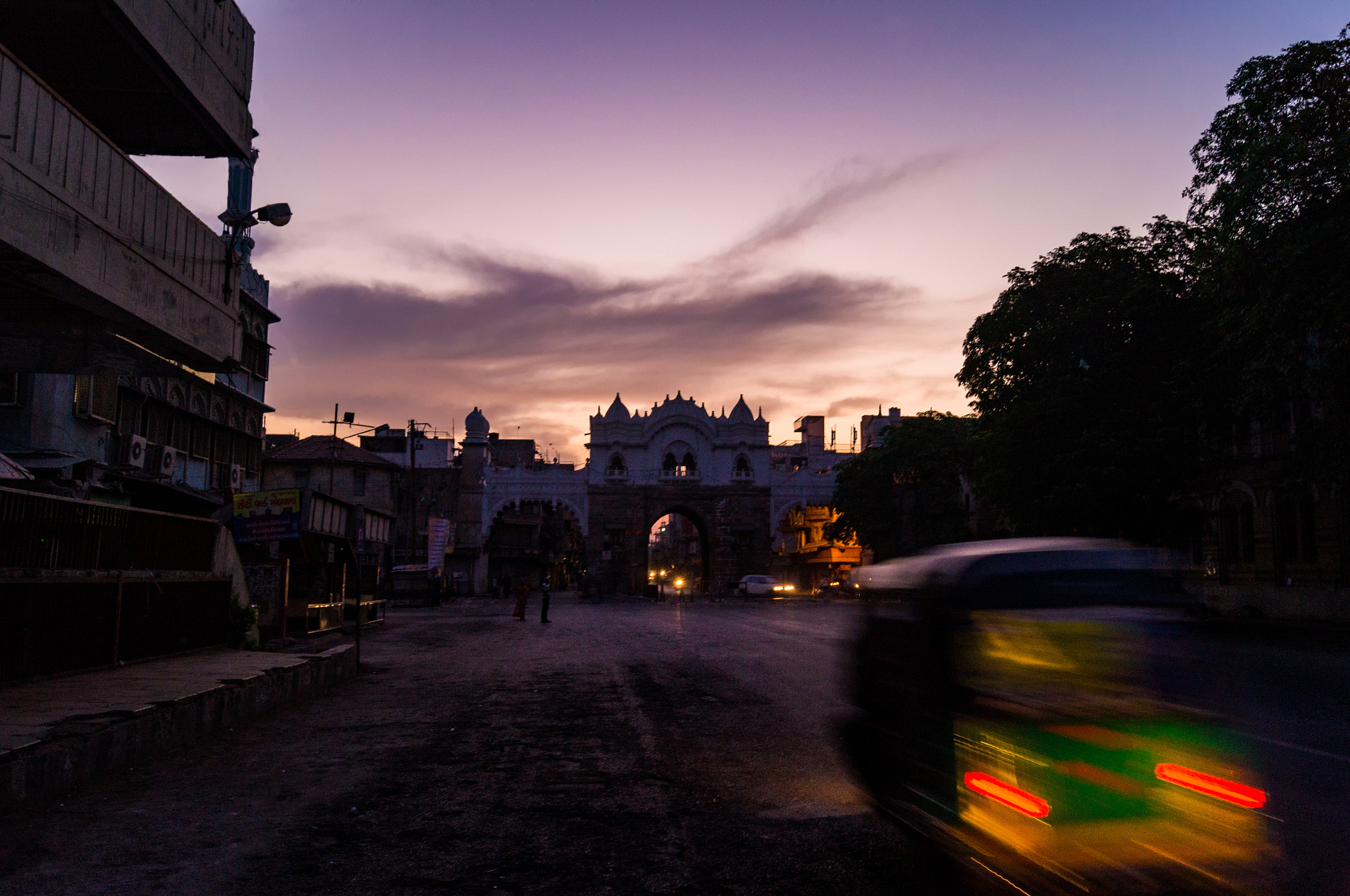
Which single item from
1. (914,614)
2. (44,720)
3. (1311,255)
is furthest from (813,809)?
(1311,255)

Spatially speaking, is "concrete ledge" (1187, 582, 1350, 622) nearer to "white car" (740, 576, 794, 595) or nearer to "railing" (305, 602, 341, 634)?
"railing" (305, 602, 341, 634)

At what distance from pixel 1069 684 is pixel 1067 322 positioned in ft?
87.4

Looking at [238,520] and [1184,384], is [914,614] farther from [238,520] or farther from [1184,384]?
[1184,384]

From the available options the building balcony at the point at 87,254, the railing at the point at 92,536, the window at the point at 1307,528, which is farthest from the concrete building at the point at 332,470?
the building balcony at the point at 87,254

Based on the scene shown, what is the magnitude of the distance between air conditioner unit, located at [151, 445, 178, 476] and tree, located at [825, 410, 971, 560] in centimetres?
3295

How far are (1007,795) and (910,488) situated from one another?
46568 millimetres

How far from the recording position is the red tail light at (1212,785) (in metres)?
3.54

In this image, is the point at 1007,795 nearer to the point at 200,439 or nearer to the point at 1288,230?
the point at 1288,230

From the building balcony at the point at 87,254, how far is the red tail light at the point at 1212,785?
8.38m

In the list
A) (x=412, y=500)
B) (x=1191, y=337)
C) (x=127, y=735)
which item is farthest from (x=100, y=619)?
(x=412, y=500)

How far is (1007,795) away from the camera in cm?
405

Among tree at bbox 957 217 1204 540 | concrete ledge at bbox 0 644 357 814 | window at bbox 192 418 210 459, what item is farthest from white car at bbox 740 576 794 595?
concrete ledge at bbox 0 644 357 814

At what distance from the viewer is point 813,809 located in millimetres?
5664

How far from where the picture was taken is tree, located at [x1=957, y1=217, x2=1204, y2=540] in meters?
26.4
